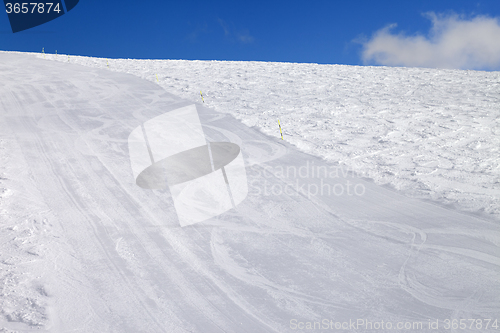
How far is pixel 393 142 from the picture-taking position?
10.9 m

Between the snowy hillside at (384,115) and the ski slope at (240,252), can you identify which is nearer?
the ski slope at (240,252)

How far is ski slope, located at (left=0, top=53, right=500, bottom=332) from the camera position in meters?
4.39

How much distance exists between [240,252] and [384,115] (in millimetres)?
10643

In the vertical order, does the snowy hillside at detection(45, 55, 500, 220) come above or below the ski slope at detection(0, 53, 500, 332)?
above

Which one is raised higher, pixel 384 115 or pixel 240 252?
pixel 384 115

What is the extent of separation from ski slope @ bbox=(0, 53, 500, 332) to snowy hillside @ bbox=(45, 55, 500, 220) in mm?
437

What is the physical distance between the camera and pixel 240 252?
563 cm

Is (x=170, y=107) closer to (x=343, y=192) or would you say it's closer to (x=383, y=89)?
(x=343, y=192)

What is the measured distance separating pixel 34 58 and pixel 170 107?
73.2 ft

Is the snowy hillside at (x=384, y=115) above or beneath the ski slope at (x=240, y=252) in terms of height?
above

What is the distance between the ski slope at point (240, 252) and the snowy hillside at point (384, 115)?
1.43 feet

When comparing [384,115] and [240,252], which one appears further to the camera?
[384,115]

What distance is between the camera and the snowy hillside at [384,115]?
8422mm

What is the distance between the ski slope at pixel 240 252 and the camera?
4.39 m
